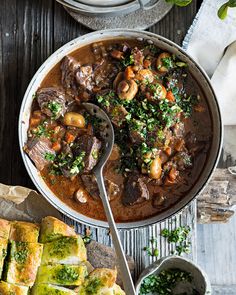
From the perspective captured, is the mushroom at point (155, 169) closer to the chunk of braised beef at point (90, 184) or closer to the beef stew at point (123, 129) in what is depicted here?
the beef stew at point (123, 129)

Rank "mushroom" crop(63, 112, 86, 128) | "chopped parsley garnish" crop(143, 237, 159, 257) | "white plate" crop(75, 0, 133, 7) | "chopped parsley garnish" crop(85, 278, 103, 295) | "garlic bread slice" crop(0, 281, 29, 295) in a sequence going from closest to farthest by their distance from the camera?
"garlic bread slice" crop(0, 281, 29, 295) < "chopped parsley garnish" crop(85, 278, 103, 295) < "mushroom" crop(63, 112, 86, 128) < "white plate" crop(75, 0, 133, 7) < "chopped parsley garnish" crop(143, 237, 159, 257)

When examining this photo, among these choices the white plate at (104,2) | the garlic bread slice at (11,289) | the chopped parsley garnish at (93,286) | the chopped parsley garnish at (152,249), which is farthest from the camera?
the chopped parsley garnish at (152,249)

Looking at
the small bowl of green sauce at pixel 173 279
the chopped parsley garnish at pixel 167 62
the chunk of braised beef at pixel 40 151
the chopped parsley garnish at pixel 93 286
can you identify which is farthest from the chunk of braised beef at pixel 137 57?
the chopped parsley garnish at pixel 93 286

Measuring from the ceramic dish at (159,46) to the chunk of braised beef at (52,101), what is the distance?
0.06 m

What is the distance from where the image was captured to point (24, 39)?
4496 millimetres

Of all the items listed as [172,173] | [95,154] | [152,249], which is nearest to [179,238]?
[152,249]

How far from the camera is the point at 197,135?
416 cm

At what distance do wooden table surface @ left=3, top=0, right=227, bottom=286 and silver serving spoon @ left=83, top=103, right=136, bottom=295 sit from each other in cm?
42

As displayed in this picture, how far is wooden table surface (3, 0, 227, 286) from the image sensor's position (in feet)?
14.5

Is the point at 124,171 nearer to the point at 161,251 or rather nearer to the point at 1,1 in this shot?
the point at 161,251

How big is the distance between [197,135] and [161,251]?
786mm

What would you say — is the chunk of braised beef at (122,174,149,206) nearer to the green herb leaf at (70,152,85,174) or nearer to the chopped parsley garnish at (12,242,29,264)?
the green herb leaf at (70,152,85,174)

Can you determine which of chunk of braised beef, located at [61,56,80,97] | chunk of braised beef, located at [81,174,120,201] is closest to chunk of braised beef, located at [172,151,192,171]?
chunk of braised beef, located at [81,174,120,201]

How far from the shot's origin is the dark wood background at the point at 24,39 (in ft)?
14.6
